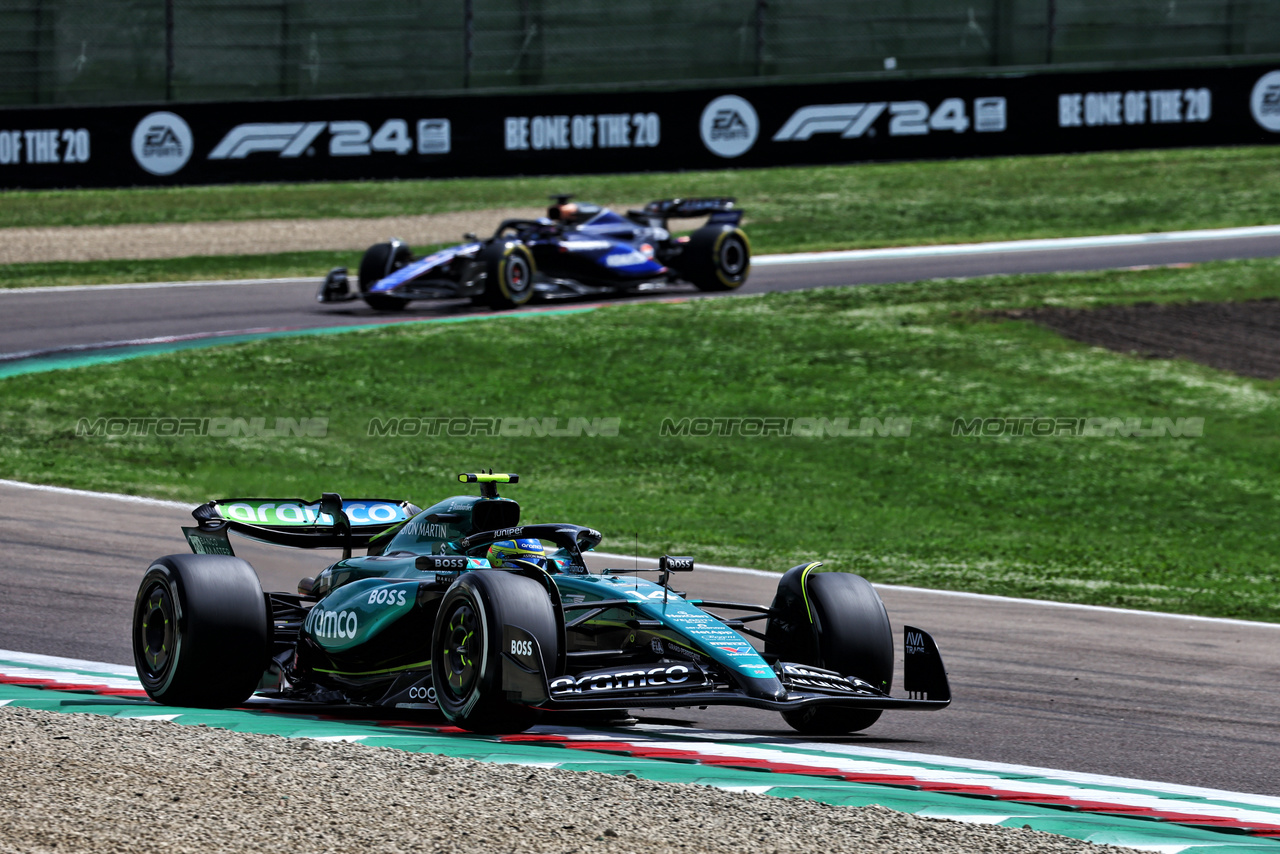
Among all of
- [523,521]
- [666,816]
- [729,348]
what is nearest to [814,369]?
[729,348]

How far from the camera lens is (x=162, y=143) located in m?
29.7

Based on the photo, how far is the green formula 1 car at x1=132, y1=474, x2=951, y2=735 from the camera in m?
6.69

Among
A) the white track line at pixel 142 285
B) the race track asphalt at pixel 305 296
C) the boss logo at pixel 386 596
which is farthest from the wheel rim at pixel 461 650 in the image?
the white track line at pixel 142 285

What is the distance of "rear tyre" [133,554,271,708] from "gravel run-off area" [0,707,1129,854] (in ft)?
4.23

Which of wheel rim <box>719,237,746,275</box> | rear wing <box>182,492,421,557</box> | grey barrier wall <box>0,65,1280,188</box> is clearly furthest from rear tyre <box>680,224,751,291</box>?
rear wing <box>182,492,421,557</box>

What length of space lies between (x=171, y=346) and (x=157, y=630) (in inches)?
500

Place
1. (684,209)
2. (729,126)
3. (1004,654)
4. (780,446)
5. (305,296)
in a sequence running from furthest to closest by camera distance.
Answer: (729,126), (305,296), (684,209), (780,446), (1004,654)

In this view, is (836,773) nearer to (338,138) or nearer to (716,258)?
(716,258)

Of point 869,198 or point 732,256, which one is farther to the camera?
point 869,198

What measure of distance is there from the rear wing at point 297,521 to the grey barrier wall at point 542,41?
24.0 metres

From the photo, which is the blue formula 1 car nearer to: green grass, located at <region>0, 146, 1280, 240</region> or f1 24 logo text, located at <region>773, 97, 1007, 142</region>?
green grass, located at <region>0, 146, 1280, 240</region>

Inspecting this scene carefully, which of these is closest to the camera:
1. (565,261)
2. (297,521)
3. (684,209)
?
(297,521)

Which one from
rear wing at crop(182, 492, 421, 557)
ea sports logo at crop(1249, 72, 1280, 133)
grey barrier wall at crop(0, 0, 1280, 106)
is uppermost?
grey barrier wall at crop(0, 0, 1280, 106)

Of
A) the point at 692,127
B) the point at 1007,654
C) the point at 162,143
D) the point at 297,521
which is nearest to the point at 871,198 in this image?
the point at 692,127
